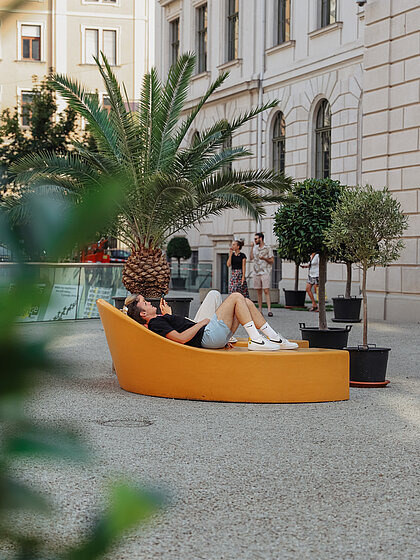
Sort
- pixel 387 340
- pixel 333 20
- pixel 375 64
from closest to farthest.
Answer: pixel 387 340 → pixel 375 64 → pixel 333 20

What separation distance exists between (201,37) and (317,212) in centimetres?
2003

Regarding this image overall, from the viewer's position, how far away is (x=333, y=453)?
18.8 ft

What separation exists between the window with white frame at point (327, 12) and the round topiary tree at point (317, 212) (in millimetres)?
12146

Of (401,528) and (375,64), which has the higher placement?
(375,64)

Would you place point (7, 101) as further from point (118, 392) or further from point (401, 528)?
point (118, 392)

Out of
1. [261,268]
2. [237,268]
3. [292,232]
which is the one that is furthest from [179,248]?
[292,232]

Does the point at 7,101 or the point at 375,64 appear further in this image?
the point at 375,64

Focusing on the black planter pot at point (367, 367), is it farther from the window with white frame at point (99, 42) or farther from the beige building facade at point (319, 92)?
the window with white frame at point (99, 42)

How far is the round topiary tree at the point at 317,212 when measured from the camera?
40.9 feet

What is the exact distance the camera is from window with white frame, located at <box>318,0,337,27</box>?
23.8 meters

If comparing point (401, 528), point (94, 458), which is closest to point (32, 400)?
point (94, 458)

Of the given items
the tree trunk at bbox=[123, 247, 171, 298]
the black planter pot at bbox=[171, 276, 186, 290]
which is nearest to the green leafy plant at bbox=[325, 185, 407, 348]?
the tree trunk at bbox=[123, 247, 171, 298]

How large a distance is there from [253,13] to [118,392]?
2141cm

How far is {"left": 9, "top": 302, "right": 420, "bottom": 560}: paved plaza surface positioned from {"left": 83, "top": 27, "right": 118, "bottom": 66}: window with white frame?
41.0 meters
